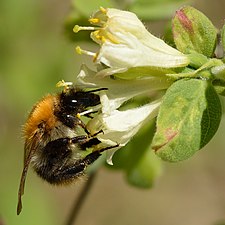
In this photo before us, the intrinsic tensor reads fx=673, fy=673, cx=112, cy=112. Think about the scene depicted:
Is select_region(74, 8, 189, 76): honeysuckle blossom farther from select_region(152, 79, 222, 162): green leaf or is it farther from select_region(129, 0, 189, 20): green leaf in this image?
select_region(129, 0, 189, 20): green leaf

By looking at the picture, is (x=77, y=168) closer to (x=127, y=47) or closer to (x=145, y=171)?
(x=127, y=47)

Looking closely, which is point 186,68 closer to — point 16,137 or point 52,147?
point 52,147

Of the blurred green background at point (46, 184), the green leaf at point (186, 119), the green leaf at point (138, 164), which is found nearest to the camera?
the green leaf at point (186, 119)

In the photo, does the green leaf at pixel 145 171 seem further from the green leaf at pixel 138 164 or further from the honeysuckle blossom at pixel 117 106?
the honeysuckle blossom at pixel 117 106

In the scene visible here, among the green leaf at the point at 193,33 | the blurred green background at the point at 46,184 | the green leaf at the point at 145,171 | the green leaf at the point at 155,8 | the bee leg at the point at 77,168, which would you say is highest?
the green leaf at the point at 193,33

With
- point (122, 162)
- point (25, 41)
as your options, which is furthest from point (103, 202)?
point (122, 162)

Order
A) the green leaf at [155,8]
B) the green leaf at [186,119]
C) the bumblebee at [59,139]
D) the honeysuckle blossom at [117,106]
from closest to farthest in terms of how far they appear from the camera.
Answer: the green leaf at [186,119]
the honeysuckle blossom at [117,106]
the bumblebee at [59,139]
the green leaf at [155,8]

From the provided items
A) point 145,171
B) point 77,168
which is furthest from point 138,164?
point 77,168

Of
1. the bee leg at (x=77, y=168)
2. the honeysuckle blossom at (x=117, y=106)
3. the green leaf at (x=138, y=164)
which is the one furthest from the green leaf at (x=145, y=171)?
the honeysuckle blossom at (x=117, y=106)
